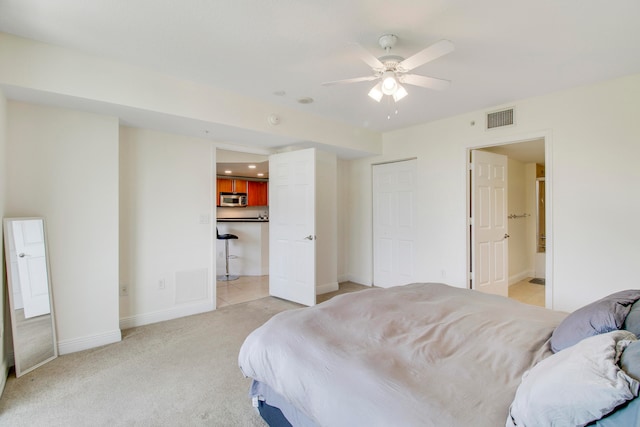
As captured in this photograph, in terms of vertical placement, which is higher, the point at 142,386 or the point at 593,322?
the point at 593,322

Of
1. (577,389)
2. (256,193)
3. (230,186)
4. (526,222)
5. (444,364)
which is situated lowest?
(444,364)

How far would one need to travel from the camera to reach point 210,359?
262cm

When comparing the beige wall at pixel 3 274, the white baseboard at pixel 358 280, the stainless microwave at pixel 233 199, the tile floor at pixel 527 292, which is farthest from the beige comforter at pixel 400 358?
the stainless microwave at pixel 233 199

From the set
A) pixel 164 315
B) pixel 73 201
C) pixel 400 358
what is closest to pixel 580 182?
pixel 400 358

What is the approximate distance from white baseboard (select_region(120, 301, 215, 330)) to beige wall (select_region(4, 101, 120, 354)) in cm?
36

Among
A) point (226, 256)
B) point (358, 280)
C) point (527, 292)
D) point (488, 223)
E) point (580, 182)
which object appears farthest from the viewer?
point (226, 256)

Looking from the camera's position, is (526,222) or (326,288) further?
(526,222)

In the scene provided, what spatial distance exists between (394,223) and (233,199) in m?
4.66

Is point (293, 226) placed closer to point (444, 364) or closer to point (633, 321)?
point (444, 364)

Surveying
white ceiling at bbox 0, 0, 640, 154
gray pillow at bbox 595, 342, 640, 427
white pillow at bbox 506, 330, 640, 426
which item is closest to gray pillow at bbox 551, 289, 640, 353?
white pillow at bbox 506, 330, 640, 426

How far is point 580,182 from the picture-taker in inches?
122

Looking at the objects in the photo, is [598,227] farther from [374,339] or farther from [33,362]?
[33,362]

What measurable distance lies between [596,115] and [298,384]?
3.68 meters

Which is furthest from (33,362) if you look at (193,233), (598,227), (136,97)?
(598,227)
